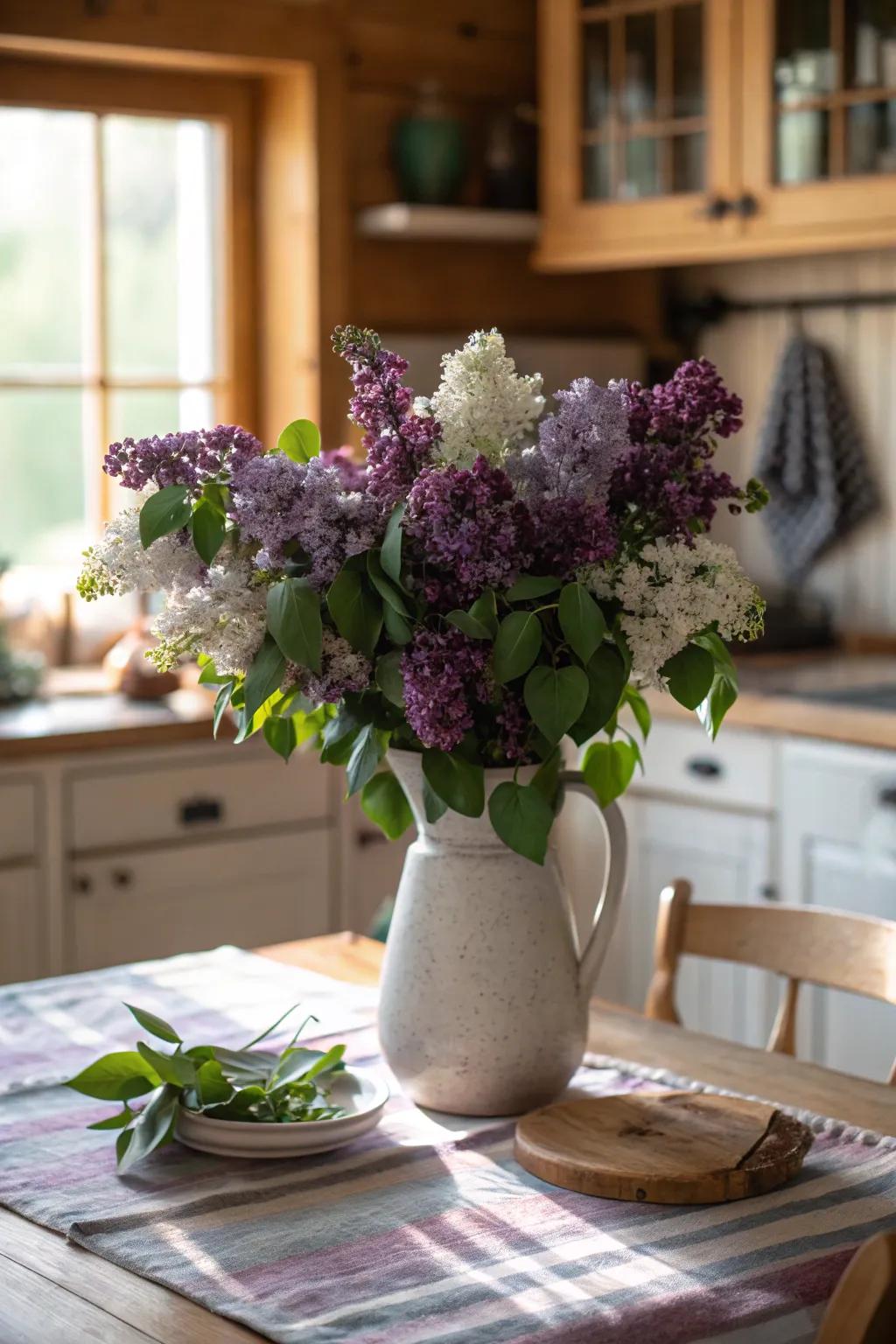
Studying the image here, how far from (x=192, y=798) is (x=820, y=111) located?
168 centimetres

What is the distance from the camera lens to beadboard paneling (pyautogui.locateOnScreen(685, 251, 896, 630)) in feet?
11.6

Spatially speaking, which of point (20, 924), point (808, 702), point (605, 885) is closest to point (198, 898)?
point (20, 924)

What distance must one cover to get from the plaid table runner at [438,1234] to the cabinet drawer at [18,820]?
1.52m

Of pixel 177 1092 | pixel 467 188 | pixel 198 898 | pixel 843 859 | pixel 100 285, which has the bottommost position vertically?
pixel 198 898

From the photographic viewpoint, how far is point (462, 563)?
1299 mm

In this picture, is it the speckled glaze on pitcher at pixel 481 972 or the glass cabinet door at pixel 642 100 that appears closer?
the speckled glaze on pitcher at pixel 481 972

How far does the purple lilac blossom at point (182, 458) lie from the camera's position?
4.37ft

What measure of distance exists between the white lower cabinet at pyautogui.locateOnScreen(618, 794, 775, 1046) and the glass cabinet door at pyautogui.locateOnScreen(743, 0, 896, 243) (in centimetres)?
106

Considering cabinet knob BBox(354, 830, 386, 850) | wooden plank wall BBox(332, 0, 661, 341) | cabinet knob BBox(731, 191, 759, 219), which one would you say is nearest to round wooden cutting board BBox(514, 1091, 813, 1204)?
→ cabinet knob BBox(354, 830, 386, 850)

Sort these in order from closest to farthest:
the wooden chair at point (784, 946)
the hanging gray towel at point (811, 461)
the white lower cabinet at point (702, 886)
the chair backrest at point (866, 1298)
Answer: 1. the chair backrest at point (866, 1298)
2. the wooden chair at point (784, 946)
3. the white lower cabinet at point (702, 886)
4. the hanging gray towel at point (811, 461)

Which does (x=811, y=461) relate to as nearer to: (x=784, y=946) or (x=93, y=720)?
(x=93, y=720)

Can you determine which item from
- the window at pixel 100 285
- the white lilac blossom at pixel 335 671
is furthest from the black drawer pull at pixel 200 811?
the white lilac blossom at pixel 335 671

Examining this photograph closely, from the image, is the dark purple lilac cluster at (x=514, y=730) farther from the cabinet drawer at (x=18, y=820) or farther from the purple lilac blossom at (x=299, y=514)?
the cabinet drawer at (x=18, y=820)

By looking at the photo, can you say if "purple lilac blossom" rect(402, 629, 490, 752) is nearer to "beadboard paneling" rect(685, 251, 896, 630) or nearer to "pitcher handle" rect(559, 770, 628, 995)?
"pitcher handle" rect(559, 770, 628, 995)
